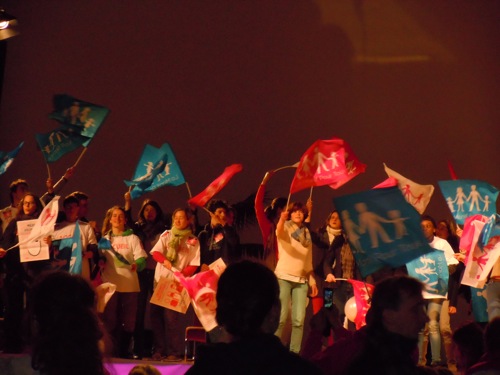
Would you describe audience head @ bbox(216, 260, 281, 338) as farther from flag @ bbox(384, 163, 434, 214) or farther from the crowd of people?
flag @ bbox(384, 163, 434, 214)

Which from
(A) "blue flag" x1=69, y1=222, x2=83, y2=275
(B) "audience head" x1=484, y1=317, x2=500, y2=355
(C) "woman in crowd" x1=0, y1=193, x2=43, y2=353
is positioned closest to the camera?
(B) "audience head" x1=484, y1=317, x2=500, y2=355

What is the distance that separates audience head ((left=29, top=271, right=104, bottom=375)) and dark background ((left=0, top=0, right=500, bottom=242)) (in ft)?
25.0

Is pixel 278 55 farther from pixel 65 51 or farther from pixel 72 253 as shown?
pixel 72 253

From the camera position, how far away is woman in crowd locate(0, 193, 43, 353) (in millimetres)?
7359

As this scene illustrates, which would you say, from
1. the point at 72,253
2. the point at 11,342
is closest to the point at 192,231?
the point at 72,253

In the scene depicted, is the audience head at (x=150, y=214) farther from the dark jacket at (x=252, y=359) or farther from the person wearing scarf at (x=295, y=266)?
the dark jacket at (x=252, y=359)

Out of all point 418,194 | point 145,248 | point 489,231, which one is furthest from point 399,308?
point 145,248

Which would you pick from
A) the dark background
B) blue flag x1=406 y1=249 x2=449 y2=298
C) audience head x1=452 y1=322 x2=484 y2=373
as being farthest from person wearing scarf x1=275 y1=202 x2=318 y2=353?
audience head x1=452 y1=322 x2=484 y2=373

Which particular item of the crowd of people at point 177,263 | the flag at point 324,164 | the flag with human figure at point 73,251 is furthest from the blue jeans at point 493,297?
the flag with human figure at point 73,251

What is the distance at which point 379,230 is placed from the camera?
436 centimetres

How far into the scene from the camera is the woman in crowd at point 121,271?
24.6 ft

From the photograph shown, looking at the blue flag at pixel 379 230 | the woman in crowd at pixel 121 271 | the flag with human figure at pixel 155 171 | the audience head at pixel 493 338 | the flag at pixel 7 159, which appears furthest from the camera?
the flag at pixel 7 159

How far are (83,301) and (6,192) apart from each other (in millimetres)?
8315

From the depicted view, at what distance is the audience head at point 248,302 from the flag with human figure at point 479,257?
4.91 meters
